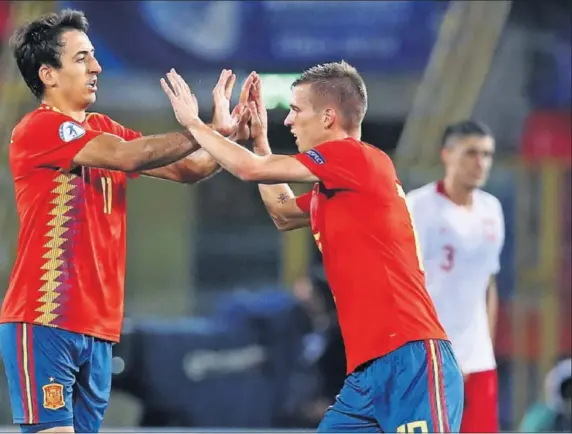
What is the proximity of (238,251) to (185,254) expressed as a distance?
0.34m

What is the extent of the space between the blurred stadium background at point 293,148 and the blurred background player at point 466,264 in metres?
1.46

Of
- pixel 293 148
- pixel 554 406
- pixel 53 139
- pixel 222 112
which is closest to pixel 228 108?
pixel 222 112

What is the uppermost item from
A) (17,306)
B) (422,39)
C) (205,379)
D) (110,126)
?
(422,39)

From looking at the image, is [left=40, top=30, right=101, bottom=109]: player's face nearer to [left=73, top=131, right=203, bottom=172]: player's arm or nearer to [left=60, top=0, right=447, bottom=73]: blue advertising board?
[left=73, top=131, right=203, bottom=172]: player's arm

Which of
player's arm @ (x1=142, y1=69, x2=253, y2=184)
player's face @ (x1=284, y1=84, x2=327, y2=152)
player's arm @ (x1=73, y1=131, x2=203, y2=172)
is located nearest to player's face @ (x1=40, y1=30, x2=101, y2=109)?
player's arm @ (x1=73, y1=131, x2=203, y2=172)

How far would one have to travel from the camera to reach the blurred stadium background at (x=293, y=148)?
834 cm

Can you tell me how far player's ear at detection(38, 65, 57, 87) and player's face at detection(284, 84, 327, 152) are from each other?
34.1 inches

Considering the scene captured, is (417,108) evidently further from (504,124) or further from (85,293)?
(85,293)

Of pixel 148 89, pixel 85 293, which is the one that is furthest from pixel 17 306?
pixel 148 89

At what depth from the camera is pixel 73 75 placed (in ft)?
16.6

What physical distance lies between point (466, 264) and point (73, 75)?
7.99 feet

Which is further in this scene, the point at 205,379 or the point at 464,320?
the point at 205,379

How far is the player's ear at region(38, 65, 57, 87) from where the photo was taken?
5059 mm

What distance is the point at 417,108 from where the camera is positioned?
840 centimetres
